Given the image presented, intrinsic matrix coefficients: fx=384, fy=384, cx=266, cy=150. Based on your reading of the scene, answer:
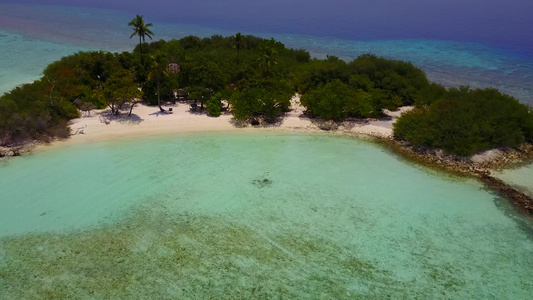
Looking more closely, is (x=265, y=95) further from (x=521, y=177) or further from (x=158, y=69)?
(x=521, y=177)

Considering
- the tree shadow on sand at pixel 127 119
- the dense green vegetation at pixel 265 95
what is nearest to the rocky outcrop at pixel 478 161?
the dense green vegetation at pixel 265 95

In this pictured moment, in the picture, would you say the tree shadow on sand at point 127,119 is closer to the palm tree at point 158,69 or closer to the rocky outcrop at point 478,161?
the palm tree at point 158,69

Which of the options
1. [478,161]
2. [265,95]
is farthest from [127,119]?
[478,161]

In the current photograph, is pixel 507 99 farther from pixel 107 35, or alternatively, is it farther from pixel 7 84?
pixel 107 35

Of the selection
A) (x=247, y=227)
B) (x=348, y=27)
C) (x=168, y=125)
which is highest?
(x=348, y=27)

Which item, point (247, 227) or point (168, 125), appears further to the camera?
point (168, 125)

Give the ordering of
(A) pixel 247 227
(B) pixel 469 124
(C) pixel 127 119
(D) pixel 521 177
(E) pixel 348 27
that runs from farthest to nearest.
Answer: (E) pixel 348 27 → (C) pixel 127 119 → (B) pixel 469 124 → (D) pixel 521 177 → (A) pixel 247 227

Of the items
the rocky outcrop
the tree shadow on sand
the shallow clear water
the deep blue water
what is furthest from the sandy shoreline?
the deep blue water

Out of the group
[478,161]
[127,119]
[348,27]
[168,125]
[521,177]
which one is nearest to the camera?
[521,177]
